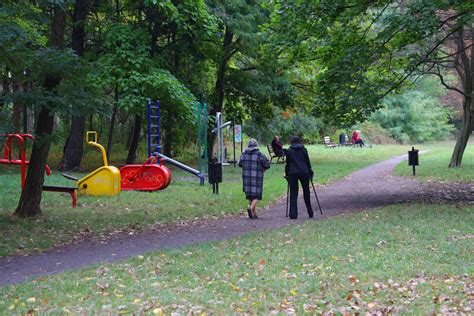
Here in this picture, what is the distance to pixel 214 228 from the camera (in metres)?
12.8

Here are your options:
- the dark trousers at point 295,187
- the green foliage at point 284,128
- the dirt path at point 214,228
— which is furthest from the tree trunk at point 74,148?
the green foliage at point 284,128

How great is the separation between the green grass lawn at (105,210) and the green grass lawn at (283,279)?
273 centimetres

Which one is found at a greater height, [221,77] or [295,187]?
[221,77]

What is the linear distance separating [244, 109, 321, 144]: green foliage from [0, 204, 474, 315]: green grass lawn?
3890cm

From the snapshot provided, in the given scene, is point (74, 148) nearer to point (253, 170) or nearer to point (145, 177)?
point (145, 177)

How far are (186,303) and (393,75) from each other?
13.9m

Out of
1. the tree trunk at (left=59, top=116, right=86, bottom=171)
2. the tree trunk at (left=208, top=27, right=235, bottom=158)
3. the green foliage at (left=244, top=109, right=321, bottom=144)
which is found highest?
→ the tree trunk at (left=208, top=27, right=235, bottom=158)

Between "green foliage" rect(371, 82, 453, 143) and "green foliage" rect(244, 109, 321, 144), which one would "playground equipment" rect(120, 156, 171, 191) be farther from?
"green foliage" rect(371, 82, 453, 143)

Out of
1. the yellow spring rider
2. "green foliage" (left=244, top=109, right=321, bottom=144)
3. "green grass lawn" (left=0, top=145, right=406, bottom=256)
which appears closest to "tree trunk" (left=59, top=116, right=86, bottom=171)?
"green grass lawn" (left=0, top=145, right=406, bottom=256)

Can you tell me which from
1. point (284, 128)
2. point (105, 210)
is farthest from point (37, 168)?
point (284, 128)

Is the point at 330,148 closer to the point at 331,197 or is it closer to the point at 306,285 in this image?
the point at 331,197

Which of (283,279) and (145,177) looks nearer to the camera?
(283,279)

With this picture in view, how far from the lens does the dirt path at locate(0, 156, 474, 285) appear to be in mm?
9336

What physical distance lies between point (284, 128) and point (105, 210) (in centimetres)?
4005
